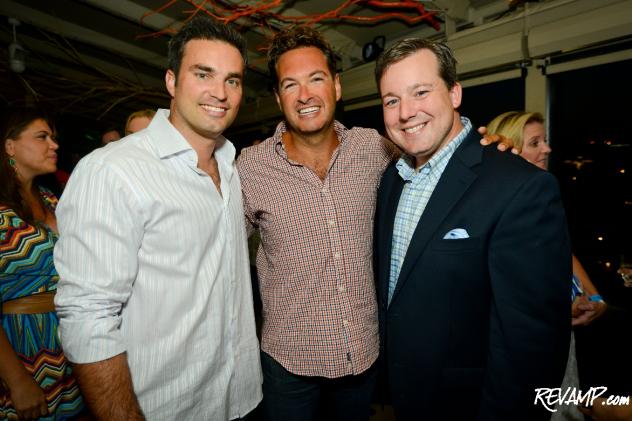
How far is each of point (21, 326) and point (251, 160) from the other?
1.43 m

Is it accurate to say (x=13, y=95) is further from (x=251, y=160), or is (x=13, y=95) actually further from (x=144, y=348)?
(x=144, y=348)

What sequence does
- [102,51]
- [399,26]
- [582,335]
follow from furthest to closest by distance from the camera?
[102,51] → [399,26] → [582,335]

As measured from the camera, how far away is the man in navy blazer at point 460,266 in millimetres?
1081

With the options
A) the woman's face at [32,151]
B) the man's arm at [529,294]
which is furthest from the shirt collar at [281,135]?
the woman's face at [32,151]

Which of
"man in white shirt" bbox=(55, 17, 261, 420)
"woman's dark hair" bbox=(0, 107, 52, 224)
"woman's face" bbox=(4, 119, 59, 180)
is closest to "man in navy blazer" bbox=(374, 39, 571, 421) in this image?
"man in white shirt" bbox=(55, 17, 261, 420)

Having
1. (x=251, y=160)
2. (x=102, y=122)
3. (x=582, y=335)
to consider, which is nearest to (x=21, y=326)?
(x=251, y=160)

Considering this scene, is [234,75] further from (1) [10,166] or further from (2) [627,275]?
(2) [627,275]

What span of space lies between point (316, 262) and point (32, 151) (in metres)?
1.92

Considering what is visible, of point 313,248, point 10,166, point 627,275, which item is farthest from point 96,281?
point 627,275

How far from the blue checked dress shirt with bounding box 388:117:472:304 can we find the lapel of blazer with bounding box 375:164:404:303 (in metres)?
0.02

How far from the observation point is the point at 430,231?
4.06 feet

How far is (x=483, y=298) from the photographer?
121 centimetres

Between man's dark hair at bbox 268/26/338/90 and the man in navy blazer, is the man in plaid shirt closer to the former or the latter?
man's dark hair at bbox 268/26/338/90

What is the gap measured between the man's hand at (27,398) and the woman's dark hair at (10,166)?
804mm
